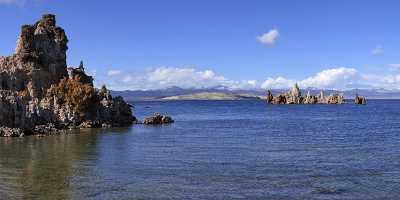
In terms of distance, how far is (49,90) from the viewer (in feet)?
317

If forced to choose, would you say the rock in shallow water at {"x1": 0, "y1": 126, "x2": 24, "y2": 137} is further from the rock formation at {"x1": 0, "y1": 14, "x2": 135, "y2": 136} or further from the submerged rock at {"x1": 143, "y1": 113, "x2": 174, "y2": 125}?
the submerged rock at {"x1": 143, "y1": 113, "x2": 174, "y2": 125}

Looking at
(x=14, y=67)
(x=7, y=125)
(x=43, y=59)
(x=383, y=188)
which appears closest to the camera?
(x=383, y=188)

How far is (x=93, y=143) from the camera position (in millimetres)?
65625

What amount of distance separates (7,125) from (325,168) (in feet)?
166

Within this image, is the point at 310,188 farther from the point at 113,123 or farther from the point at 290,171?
the point at 113,123

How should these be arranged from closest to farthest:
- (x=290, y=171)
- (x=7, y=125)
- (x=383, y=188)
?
(x=383, y=188)
(x=290, y=171)
(x=7, y=125)

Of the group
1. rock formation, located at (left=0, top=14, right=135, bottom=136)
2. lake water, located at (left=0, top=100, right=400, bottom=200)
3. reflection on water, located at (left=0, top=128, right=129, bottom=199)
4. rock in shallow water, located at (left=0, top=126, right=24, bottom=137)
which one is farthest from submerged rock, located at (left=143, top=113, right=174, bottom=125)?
lake water, located at (left=0, top=100, right=400, bottom=200)

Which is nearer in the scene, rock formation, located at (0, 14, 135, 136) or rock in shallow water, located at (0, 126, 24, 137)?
rock in shallow water, located at (0, 126, 24, 137)

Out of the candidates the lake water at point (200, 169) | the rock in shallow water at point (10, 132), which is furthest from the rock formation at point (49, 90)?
the lake water at point (200, 169)

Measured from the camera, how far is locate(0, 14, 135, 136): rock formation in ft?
276

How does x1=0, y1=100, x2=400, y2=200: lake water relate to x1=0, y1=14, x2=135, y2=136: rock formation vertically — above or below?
below

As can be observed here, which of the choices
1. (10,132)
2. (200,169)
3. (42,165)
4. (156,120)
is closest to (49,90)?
(156,120)

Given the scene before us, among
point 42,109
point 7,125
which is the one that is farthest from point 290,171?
point 42,109

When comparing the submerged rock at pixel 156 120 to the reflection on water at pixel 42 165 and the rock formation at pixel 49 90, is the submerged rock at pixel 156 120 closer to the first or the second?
the rock formation at pixel 49 90
